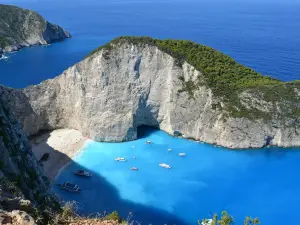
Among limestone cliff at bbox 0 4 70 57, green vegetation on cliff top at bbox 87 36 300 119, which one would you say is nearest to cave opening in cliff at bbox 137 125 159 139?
green vegetation on cliff top at bbox 87 36 300 119

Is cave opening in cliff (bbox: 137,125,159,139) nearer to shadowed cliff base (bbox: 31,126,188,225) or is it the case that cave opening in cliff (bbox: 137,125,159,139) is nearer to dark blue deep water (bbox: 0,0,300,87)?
shadowed cliff base (bbox: 31,126,188,225)

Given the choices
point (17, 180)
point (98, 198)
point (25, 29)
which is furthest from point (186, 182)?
point (25, 29)

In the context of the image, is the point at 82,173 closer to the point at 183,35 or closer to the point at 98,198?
the point at 98,198

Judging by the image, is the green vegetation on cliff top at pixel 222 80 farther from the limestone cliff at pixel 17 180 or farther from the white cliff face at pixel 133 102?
the limestone cliff at pixel 17 180

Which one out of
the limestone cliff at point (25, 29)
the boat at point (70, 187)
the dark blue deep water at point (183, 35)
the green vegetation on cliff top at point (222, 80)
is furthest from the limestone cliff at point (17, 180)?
the limestone cliff at point (25, 29)

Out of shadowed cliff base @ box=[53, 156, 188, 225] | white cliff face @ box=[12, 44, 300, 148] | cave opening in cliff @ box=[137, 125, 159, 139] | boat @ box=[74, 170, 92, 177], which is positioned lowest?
shadowed cliff base @ box=[53, 156, 188, 225]

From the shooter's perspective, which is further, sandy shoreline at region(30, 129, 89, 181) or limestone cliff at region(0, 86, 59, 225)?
sandy shoreline at region(30, 129, 89, 181)

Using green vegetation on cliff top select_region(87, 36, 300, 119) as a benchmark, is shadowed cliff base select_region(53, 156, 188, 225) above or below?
below
